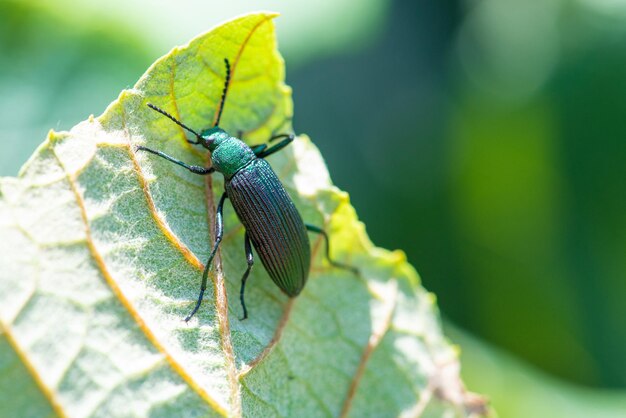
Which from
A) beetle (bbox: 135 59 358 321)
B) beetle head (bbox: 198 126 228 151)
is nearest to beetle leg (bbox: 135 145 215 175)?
beetle (bbox: 135 59 358 321)

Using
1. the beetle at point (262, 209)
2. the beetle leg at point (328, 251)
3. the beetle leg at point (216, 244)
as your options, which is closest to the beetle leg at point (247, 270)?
the beetle at point (262, 209)

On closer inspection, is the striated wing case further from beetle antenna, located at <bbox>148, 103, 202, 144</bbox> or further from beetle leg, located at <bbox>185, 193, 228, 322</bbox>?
beetle antenna, located at <bbox>148, 103, 202, 144</bbox>

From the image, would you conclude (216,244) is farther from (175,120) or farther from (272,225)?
(175,120)

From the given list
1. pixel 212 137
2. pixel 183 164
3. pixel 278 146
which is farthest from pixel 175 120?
pixel 278 146

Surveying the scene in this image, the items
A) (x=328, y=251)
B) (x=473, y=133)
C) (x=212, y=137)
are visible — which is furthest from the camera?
(x=473, y=133)

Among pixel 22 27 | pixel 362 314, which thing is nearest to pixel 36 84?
pixel 22 27

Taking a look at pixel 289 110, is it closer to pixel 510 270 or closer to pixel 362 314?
pixel 362 314

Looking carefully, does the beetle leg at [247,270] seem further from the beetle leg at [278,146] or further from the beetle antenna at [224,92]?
the beetle antenna at [224,92]
